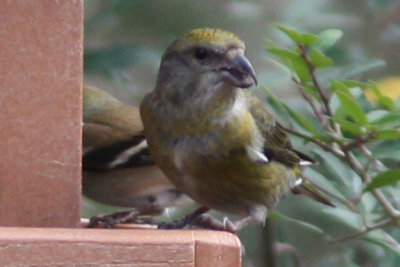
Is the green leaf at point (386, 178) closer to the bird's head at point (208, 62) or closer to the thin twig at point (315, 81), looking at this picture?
the thin twig at point (315, 81)

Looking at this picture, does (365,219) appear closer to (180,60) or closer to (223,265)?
(180,60)

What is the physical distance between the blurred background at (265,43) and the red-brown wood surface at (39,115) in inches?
51.3

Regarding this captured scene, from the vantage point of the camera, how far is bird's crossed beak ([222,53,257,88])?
267 centimetres

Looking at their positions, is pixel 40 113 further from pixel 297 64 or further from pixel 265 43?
pixel 265 43

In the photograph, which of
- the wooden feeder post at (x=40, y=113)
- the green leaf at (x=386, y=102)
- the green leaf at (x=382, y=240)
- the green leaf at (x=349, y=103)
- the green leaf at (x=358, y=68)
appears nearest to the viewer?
the wooden feeder post at (x=40, y=113)

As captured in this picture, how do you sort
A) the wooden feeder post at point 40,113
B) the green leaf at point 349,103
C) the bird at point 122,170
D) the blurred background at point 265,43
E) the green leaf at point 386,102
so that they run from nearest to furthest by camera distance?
1. the wooden feeder post at point 40,113
2. the green leaf at point 349,103
3. the green leaf at point 386,102
4. the bird at point 122,170
5. the blurred background at point 265,43

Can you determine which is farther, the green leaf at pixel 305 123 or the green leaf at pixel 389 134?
the green leaf at pixel 305 123

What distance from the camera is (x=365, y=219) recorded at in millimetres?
3047

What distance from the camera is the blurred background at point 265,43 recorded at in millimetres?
3799

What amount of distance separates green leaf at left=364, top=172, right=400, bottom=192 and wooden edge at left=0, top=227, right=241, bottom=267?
0.88m

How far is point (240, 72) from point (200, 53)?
140 mm

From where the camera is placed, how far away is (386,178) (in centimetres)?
280

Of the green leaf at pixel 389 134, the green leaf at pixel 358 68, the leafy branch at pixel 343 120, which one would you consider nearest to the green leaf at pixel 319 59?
the leafy branch at pixel 343 120

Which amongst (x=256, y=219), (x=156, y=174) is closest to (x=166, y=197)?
(x=156, y=174)
